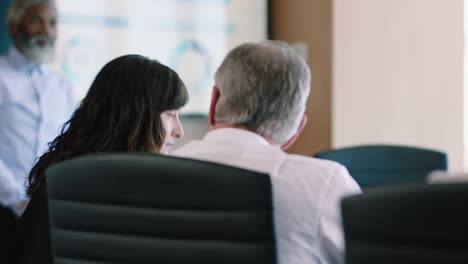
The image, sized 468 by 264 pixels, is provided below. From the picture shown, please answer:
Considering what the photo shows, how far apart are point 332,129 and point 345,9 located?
78 cm

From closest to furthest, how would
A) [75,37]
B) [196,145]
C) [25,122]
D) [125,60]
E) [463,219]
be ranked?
[463,219] < [196,145] < [125,60] < [25,122] < [75,37]

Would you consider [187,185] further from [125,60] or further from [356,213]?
[125,60]

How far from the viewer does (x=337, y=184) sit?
55.4 inches

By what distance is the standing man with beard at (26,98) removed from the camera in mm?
3273

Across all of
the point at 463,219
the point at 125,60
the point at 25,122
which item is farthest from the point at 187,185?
the point at 25,122

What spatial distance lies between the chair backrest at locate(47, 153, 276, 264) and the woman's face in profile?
0.64 meters

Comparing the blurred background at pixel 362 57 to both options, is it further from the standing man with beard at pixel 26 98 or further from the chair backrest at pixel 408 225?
the chair backrest at pixel 408 225

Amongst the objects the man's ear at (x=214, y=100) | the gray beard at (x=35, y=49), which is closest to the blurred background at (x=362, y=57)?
the gray beard at (x=35, y=49)

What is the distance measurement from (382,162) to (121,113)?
150 centimetres

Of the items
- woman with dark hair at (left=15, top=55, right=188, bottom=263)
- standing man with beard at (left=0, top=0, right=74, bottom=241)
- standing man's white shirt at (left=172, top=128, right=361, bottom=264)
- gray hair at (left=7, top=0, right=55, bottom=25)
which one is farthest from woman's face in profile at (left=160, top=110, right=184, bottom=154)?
gray hair at (left=7, top=0, right=55, bottom=25)

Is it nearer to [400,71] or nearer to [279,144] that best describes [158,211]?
[279,144]

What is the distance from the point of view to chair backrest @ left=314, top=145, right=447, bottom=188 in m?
2.95

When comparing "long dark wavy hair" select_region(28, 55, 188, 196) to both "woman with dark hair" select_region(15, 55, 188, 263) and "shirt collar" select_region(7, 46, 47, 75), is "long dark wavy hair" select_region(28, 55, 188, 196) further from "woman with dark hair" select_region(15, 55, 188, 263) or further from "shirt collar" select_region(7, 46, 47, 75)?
"shirt collar" select_region(7, 46, 47, 75)

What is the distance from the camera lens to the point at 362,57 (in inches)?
175
